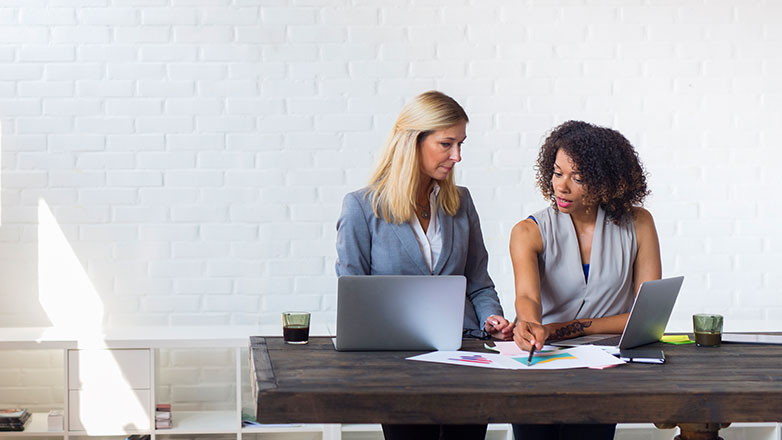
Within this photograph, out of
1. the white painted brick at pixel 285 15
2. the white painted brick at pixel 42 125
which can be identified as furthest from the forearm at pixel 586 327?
the white painted brick at pixel 42 125

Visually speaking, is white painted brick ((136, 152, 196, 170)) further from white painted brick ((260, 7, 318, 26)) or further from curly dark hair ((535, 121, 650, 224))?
curly dark hair ((535, 121, 650, 224))

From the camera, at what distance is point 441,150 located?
2.67 meters

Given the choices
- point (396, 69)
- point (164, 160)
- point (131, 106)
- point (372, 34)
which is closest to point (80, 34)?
point (131, 106)

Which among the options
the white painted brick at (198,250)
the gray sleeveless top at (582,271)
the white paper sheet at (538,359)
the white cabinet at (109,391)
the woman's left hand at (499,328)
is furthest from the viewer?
the white painted brick at (198,250)

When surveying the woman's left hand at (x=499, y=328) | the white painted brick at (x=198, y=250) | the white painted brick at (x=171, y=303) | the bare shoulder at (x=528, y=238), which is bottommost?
the white painted brick at (x=171, y=303)

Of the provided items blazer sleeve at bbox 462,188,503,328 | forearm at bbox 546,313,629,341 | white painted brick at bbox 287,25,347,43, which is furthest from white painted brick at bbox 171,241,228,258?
forearm at bbox 546,313,629,341

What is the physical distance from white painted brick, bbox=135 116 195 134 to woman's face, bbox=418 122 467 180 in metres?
1.78

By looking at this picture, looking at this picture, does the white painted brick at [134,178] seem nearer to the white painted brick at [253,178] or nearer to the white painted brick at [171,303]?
the white painted brick at [253,178]

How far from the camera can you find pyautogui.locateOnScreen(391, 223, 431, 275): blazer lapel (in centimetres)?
265

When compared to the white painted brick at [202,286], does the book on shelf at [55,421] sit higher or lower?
lower

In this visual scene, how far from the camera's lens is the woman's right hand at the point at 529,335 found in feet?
7.11

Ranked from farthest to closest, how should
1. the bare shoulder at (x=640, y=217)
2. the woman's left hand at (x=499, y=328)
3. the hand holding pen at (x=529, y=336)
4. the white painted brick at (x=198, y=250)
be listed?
the white painted brick at (x=198, y=250), the bare shoulder at (x=640, y=217), the woman's left hand at (x=499, y=328), the hand holding pen at (x=529, y=336)

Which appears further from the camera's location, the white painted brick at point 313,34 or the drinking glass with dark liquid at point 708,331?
the white painted brick at point 313,34

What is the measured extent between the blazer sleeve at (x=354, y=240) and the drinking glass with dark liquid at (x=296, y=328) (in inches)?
14.2
